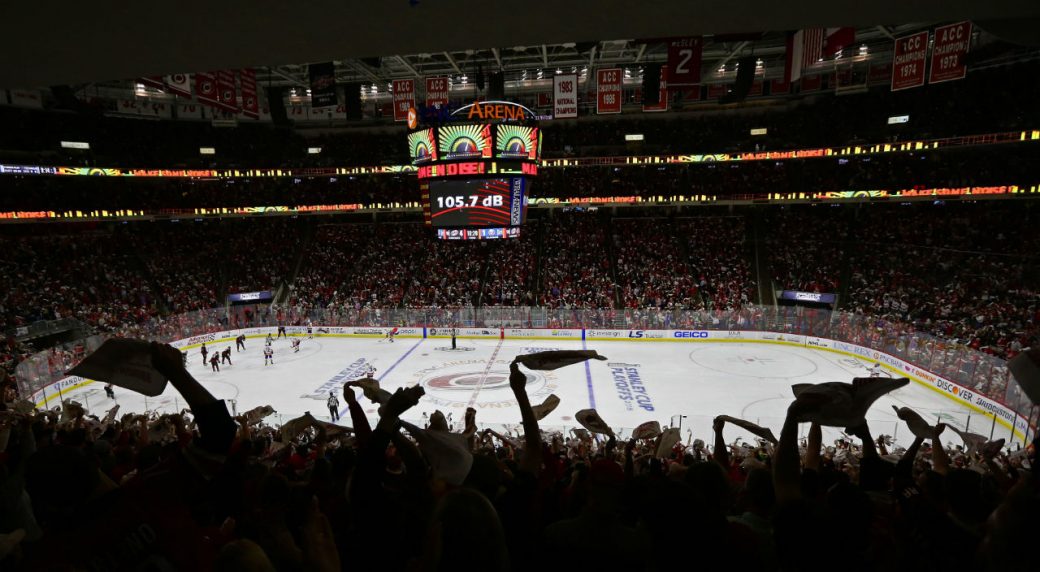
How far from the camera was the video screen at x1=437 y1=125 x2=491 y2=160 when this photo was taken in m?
19.9

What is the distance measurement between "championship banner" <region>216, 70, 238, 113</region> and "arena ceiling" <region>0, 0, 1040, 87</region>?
1361 cm

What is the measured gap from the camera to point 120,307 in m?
28.4

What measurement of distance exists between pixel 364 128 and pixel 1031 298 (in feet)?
147

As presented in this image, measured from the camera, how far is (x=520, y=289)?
31.9 meters

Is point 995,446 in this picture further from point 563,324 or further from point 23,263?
point 23,263

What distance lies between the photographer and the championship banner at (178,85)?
1645 cm

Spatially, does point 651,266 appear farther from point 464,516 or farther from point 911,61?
point 464,516

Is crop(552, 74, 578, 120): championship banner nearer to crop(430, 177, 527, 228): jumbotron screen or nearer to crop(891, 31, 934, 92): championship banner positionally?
crop(430, 177, 527, 228): jumbotron screen

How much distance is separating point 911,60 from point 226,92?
2511 centimetres

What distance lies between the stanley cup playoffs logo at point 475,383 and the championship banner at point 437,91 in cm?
1185

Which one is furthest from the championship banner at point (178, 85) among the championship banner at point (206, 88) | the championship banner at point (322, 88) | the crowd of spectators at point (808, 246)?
the crowd of spectators at point (808, 246)

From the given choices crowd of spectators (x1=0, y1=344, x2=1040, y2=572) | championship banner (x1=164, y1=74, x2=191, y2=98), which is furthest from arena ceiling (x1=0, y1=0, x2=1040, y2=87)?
championship banner (x1=164, y1=74, x2=191, y2=98)

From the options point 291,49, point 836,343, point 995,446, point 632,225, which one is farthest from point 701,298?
point 291,49

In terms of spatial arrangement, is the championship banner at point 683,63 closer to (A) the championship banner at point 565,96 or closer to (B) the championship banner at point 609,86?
(B) the championship banner at point 609,86
